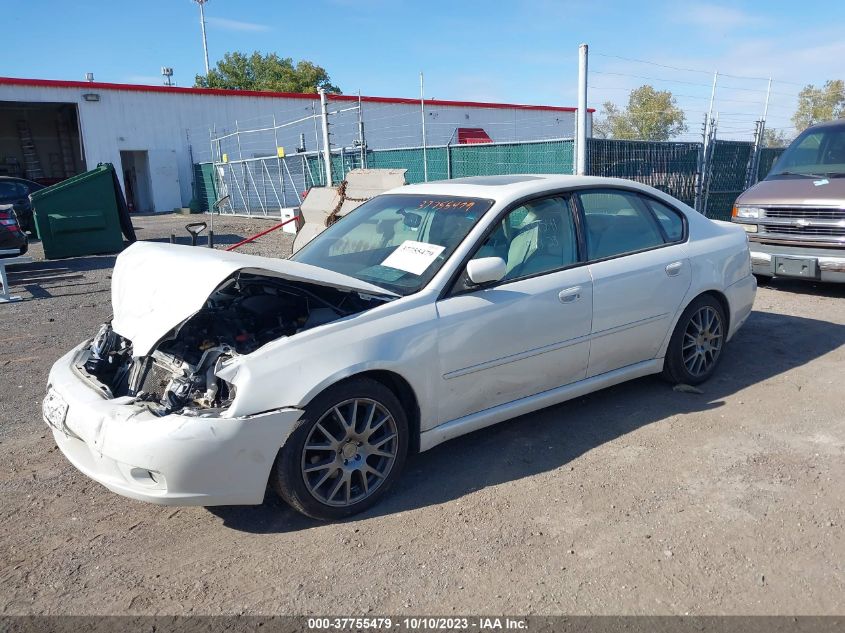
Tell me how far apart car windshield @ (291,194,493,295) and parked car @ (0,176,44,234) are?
1356 centimetres

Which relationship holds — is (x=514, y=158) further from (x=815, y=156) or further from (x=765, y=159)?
(x=765, y=159)

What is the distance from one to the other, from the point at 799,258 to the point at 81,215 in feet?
40.0

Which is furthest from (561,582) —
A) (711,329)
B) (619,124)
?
(619,124)

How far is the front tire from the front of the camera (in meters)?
3.11

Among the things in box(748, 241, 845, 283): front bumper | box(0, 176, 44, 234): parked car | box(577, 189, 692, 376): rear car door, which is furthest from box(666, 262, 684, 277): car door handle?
box(0, 176, 44, 234): parked car

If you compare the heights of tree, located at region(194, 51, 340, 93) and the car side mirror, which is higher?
tree, located at region(194, 51, 340, 93)

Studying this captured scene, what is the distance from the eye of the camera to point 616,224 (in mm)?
4543

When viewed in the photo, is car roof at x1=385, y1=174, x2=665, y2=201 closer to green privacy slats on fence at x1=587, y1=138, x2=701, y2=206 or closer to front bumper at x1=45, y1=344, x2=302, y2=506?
front bumper at x1=45, y1=344, x2=302, y2=506

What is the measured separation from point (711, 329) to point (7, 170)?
33498mm

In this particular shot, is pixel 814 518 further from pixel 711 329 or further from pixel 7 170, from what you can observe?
pixel 7 170

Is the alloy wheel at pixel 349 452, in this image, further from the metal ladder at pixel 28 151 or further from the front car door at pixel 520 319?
the metal ladder at pixel 28 151

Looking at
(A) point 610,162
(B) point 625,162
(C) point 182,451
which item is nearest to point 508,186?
(C) point 182,451

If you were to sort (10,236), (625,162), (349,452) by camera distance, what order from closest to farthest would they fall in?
1. (349,452)
2. (10,236)
3. (625,162)

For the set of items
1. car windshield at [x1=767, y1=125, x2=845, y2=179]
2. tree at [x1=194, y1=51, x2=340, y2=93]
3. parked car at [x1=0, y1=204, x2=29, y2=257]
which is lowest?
parked car at [x1=0, y1=204, x2=29, y2=257]
